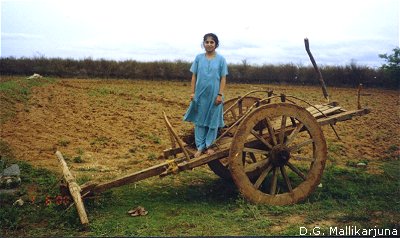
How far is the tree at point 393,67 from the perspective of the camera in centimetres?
1936

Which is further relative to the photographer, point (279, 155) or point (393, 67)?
point (393, 67)

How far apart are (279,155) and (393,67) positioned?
Answer: 17410mm

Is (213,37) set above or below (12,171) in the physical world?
above

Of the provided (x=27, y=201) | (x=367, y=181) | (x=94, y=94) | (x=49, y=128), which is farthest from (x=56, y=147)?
(x=94, y=94)

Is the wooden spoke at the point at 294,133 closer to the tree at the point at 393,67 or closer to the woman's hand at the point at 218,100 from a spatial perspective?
the woman's hand at the point at 218,100

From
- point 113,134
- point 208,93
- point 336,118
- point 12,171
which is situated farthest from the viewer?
point 113,134

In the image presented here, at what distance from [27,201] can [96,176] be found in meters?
1.44

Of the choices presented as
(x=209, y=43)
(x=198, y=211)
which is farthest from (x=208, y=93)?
(x=198, y=211)

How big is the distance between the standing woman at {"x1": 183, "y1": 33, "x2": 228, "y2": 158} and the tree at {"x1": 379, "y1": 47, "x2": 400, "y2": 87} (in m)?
16.7

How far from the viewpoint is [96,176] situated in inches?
254

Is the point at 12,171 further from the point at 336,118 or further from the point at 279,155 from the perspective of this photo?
the point at 336,118

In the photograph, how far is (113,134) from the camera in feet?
30.8

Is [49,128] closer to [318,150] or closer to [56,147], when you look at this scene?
[56,147]

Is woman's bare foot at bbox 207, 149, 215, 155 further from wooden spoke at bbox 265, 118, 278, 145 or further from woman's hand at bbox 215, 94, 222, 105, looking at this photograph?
wooden spoke at bbox 265, 118, 278, 145
